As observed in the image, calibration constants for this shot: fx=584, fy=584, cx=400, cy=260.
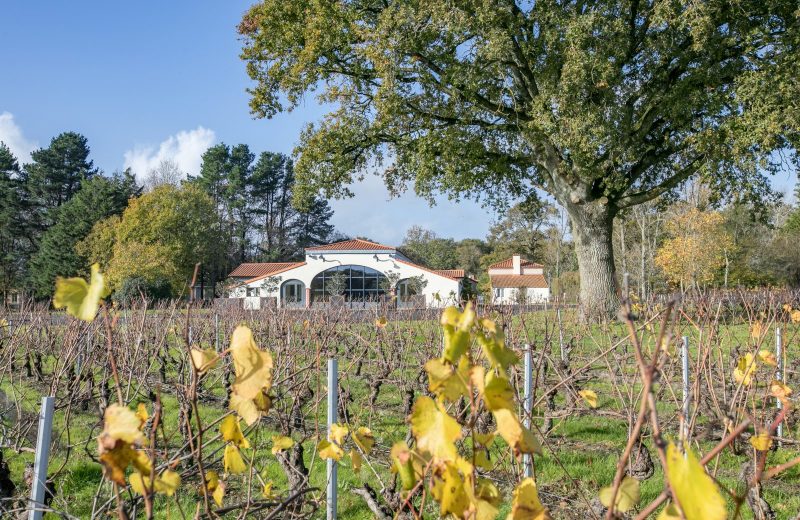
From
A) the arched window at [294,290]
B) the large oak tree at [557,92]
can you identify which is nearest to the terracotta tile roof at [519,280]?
the arched window at [294,290]

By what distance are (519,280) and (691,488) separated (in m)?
40.6

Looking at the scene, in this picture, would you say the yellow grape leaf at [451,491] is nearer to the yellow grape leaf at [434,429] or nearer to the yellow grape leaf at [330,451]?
the yellow grape leaf at [434,429]

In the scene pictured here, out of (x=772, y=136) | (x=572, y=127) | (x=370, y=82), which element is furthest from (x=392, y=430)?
(x=370, y=82)

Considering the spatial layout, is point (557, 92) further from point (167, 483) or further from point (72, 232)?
point (72, 232)

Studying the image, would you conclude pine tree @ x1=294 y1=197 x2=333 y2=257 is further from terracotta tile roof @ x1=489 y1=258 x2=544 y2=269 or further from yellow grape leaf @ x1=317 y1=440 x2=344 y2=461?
yellow grape leaf @ x1=317 y1=440 x2=344 y2=461

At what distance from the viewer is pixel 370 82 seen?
48.0ft

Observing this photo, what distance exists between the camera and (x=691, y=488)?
49 centimetres

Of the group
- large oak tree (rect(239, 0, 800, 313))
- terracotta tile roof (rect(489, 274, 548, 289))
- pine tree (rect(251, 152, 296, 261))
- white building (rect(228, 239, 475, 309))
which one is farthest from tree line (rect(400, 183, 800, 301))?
pine tree (rect(251, 152, 296, 261))

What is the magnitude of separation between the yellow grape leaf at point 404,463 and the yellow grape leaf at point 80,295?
0.47 metres

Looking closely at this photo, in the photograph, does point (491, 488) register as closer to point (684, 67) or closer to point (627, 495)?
point (627, 495)

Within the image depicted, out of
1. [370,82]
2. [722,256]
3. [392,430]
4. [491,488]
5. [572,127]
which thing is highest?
[370,82]

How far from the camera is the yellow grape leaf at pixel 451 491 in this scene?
2.57ft

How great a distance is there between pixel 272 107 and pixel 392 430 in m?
11.3

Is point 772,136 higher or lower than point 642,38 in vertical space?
lower
